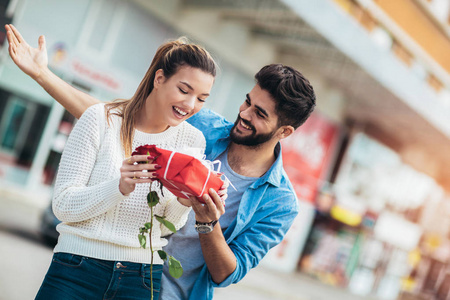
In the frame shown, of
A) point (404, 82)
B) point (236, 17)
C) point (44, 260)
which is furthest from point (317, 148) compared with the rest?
point (44, 260)

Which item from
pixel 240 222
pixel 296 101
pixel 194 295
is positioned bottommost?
pixel 194 295

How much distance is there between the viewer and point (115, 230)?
2184mm

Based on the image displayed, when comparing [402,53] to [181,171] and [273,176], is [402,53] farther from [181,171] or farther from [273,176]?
[181,171]

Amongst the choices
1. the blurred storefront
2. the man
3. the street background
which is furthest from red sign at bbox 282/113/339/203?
the man

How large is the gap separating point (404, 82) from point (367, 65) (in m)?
2.00

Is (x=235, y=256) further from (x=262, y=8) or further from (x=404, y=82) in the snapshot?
(x=404, y=82)

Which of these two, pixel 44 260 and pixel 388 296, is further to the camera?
pixel 388 296

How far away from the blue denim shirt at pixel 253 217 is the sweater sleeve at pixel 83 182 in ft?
2.76

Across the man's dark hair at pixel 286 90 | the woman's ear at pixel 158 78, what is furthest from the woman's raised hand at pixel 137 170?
the man's dark hair at pixel 286 90

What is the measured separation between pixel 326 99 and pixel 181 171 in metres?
15.4

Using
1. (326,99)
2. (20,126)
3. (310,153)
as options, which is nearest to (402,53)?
(326,99)

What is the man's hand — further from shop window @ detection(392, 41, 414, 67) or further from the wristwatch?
shop window @ detection(392, 41, 414, 67)

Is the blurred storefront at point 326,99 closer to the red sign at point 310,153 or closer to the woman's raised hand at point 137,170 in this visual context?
the red sign at point 310,153

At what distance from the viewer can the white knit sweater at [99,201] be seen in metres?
2.04
